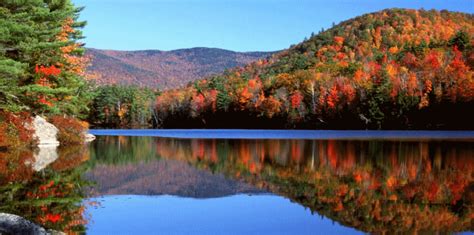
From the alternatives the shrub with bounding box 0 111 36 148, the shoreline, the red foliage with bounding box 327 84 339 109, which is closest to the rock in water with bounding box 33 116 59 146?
the shrub with bounding box 0 111 36 148

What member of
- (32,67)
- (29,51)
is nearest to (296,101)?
(32,67)

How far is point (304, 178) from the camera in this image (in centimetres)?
1888

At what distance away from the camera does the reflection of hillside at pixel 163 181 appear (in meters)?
16.8

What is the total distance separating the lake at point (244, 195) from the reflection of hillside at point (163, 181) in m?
0.03

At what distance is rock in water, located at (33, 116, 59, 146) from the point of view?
3591cm

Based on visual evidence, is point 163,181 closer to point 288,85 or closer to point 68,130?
point 68,130

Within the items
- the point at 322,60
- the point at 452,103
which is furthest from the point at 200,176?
the point at 322,60

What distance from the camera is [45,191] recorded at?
15094 millimetres

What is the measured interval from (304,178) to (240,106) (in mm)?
87045

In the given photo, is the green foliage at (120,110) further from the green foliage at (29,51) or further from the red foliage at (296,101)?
the green foliage at (29,51)

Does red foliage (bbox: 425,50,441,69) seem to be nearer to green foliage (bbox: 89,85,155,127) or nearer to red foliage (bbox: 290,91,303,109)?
red foliage (bbox: 290,91,303,109)

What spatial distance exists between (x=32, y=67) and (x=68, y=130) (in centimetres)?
1040

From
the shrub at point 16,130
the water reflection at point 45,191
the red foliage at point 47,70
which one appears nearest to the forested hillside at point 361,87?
the shrub at point 16,130

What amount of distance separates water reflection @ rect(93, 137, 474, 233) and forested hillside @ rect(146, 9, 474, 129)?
50.1 m
